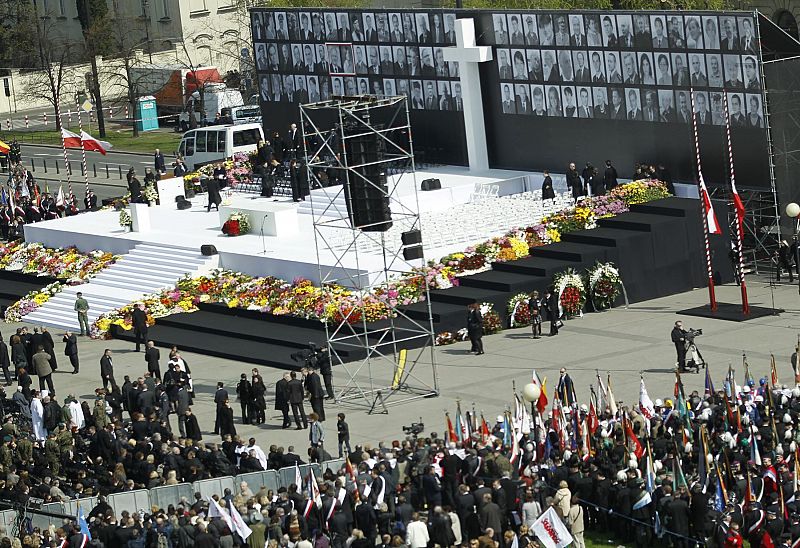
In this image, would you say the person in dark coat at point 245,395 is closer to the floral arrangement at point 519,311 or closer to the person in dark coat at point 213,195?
the floral arrangement at point 519,311

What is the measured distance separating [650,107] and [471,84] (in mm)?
8050

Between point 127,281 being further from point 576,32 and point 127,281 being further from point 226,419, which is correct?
point 226,419

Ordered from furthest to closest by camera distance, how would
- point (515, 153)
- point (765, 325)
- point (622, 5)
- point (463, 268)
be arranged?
point (622, 5) < point (515, 153) < point (463, 268) < point (765, 325)

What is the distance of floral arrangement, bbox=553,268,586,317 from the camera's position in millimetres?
45938

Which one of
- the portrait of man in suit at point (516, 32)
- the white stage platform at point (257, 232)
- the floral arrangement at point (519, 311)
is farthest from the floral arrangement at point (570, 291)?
the portrait of man in suit at point (516, 32)

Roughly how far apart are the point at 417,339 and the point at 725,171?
1040 cm

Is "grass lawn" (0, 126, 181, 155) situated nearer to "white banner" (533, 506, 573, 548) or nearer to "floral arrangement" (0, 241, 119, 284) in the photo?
"floral arrangement" (0, 241, 119, 284)

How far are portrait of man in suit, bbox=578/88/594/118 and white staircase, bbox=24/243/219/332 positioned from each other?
1160 cm

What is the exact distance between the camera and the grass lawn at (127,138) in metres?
85.1

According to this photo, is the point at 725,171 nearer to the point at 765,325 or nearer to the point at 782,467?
the point at 765,325

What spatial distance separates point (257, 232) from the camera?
2112 inches

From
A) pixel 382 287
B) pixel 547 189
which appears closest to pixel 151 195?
pixel 547 189

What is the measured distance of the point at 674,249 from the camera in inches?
1884

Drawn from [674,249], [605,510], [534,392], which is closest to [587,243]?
[674,249]
